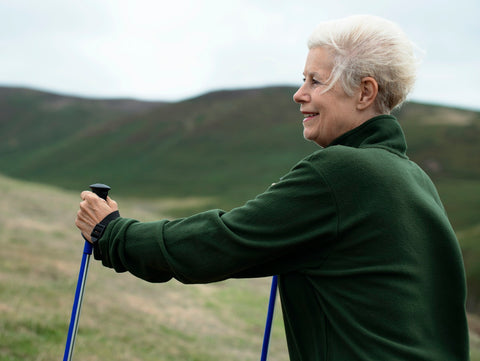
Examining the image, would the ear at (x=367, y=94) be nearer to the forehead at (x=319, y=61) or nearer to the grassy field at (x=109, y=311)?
the forehead at (x=319, y=61)

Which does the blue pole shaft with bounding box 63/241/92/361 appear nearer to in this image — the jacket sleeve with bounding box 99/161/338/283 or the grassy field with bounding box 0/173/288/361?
the jacket sleeve with bounding box 99/161/338/283

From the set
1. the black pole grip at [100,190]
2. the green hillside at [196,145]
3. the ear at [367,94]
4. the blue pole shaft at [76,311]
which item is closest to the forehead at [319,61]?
the ear at [367,94]

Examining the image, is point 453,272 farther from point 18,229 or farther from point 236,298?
point 18,229

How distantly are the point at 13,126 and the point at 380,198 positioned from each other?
114m

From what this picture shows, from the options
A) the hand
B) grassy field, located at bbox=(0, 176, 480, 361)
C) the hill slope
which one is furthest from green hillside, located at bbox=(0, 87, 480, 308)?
the hand

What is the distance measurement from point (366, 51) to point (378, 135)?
32 cm

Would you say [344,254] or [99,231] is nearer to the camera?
[344,254]

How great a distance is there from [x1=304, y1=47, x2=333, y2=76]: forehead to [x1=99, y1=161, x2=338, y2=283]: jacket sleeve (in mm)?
453

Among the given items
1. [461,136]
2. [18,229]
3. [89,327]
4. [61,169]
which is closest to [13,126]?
[61,169]

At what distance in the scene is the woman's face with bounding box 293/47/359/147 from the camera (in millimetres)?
2236

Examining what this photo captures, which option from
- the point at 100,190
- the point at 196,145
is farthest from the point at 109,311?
the point at 196,145

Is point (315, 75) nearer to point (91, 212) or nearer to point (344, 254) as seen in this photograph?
point (344, 254)

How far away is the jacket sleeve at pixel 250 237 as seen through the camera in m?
1.96

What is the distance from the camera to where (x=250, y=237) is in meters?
1.99
